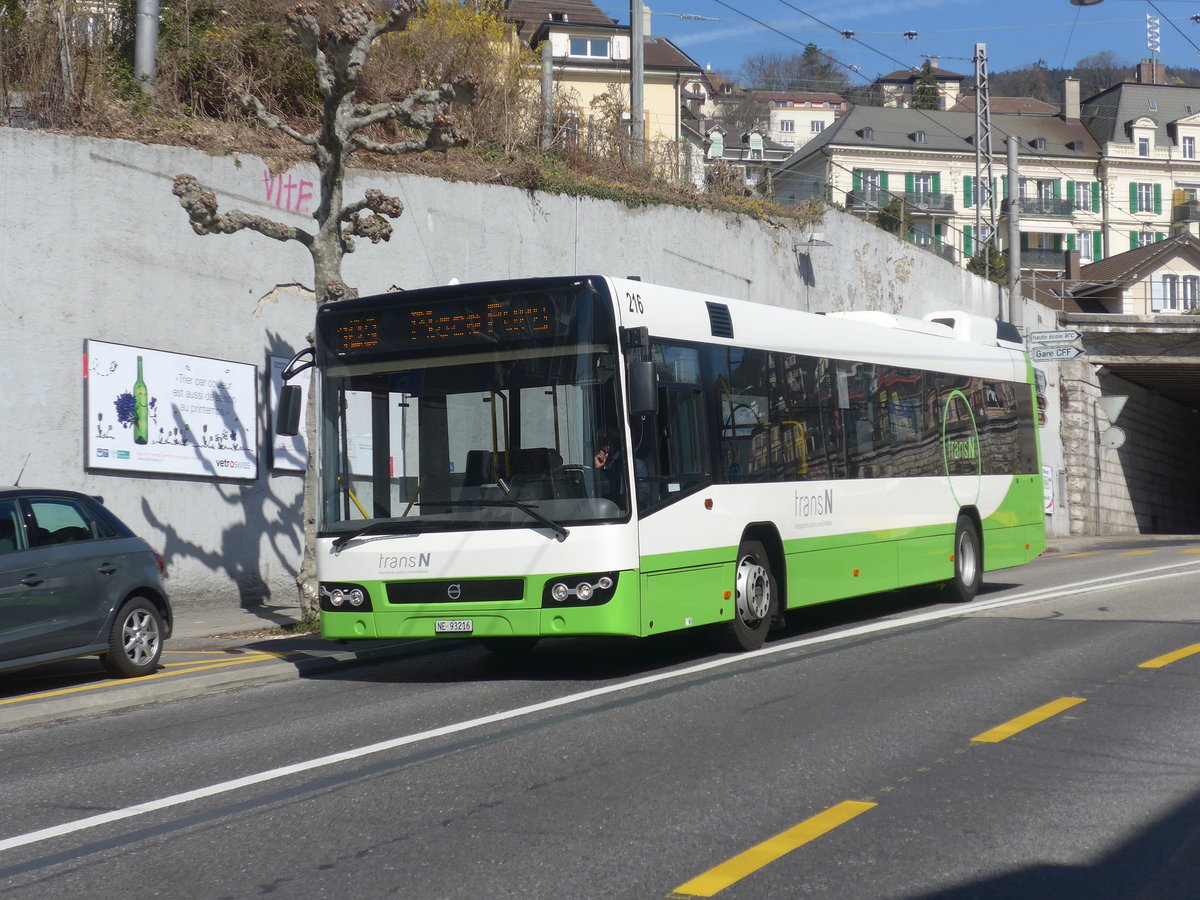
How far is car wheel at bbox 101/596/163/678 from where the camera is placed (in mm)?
10625

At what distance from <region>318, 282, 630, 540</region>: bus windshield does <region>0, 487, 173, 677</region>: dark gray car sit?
1.87 metres

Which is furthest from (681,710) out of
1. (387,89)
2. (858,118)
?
(858,118)

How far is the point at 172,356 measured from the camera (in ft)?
51.2

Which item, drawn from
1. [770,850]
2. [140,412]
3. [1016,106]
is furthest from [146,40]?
[1016,106]

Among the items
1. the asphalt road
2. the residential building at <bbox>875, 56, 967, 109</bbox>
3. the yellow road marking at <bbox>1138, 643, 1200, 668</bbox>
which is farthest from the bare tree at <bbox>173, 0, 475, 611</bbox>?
the residential building at <bbox>875, 56, 967, 109</bbox>

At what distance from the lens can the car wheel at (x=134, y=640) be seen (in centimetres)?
1062

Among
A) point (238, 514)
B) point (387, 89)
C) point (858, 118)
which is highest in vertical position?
point (858, 118)

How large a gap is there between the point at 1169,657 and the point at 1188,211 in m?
87.6

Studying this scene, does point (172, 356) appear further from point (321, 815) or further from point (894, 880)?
point (894, 880)

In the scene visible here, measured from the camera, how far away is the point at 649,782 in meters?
6.41

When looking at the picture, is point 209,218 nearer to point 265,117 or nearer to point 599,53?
point 265,117

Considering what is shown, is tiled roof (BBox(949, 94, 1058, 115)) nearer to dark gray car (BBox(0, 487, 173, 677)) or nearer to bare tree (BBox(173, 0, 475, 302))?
bare tree (BBox(173, 0, 475, 302))

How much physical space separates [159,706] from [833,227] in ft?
72.3

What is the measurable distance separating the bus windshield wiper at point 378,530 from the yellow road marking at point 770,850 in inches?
181
